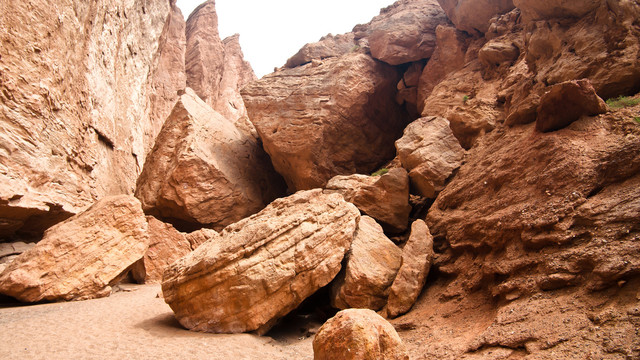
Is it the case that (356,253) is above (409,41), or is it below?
below

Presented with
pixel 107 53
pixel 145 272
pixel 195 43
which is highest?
pixel 195 43

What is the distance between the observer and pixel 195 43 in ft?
104

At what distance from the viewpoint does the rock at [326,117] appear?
16.4 meters

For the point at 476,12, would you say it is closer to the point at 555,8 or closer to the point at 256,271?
the point at 555,8

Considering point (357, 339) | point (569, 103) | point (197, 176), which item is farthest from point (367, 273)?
point (197, 176)

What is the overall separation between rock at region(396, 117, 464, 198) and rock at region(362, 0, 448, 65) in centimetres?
697

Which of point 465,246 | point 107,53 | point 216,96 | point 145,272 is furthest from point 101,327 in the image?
point 216,96

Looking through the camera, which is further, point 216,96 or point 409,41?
point 216,96

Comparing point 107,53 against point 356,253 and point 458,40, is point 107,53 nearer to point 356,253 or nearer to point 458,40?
point 356,253

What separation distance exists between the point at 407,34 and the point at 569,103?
1204 centimetres

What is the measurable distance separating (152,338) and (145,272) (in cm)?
632

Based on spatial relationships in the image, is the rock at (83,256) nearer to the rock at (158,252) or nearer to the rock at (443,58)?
the rock at (158,252)

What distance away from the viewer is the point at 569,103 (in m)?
6.84

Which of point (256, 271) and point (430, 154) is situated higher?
point (430, 154)
